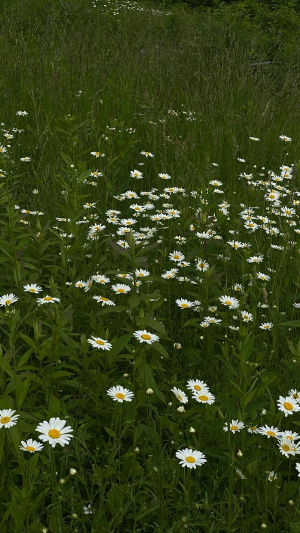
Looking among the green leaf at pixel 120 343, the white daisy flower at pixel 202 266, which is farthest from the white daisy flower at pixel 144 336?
the white daisy flower at pixel 202 266

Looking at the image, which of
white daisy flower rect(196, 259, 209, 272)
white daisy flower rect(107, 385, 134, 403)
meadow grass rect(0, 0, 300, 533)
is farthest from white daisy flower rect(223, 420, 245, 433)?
white daisy flower rect(196, 259, 209, 272)

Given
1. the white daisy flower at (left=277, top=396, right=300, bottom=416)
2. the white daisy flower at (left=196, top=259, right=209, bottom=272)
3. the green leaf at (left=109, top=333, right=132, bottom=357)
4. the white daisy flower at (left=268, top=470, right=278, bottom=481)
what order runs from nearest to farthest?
the white daisy flower at (left=268, top=470, right=278, bottom=481) < the white daisy flower at (left=277, top=396, right=300, bottom=416) < the green leaf at (left=109, top=333, right=132, bottom=357) < the white daisy flower at (left=196, top=259, right=209, bottom=272)

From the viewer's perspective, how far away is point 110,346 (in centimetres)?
179

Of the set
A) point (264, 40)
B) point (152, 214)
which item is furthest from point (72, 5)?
point (152, 214)

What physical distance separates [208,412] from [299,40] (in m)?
6.71

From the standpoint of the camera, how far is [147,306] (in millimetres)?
1997

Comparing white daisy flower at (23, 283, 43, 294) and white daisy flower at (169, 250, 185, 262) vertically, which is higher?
white daisy flower at (169, 250, 185, 262)

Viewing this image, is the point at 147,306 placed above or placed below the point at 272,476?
above

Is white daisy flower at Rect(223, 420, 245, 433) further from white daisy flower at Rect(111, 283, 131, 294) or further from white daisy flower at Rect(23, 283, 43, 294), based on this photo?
white daisy flower at Rect(23, 283, 43, 294)

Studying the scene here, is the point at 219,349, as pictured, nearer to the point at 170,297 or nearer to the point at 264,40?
the point at 170,297

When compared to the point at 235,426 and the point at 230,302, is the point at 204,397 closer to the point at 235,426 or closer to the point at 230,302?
the point at 235,426

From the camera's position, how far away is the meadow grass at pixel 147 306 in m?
1.52

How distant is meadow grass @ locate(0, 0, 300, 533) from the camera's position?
60.0 inches

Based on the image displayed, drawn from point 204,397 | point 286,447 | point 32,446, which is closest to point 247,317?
point 204,397
